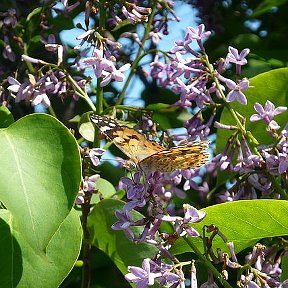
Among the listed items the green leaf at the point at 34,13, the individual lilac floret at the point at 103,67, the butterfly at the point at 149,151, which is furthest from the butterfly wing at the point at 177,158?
the green leaf at the point at 34,13

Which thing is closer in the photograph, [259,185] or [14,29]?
[259,185]

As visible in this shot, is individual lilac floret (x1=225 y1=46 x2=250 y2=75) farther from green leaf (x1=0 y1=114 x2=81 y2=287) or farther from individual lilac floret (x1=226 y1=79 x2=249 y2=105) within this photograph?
green leaf (x1=0 y1=114 x2=81 y2=287)

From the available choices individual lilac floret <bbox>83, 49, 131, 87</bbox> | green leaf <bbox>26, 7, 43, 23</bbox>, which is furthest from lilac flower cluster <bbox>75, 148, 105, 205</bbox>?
green leaf <bbox>26, 7, 43, 23</bbox>

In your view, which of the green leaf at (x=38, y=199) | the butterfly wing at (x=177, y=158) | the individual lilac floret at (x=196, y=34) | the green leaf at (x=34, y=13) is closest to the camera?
the green leaf at (x=38, y=199)

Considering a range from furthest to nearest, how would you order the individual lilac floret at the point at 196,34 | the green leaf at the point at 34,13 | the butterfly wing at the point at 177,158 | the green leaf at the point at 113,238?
1. the green leaf at the point at 34,13
2. the individual lilac floret at the point at 196,34
3. the green leaf at the point at 113,238
4. the butterfly wing at the point at 177,158

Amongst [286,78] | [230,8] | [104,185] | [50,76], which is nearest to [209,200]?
[104,185]

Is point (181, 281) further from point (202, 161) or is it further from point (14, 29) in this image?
point (14, 29)

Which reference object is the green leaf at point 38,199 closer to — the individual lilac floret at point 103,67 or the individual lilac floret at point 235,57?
the individual lilac floret at point 103,67

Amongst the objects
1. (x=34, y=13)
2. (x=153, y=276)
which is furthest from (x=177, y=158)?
(x=34, y=13)
